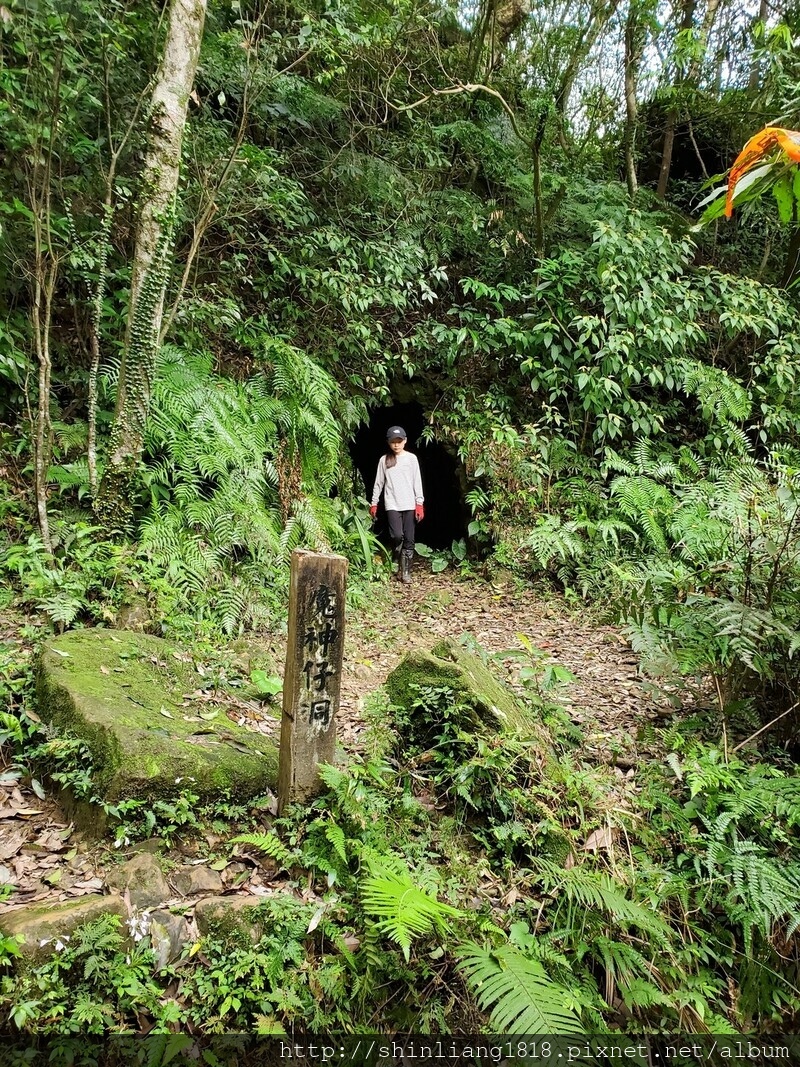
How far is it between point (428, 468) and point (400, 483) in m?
2.39

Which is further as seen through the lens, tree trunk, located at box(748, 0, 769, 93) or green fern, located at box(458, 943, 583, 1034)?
tree trunk, located at box(748, 0, 769, 93)

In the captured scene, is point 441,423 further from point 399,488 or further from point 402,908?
point 402,908

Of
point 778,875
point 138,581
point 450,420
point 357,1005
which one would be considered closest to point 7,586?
point 138,581

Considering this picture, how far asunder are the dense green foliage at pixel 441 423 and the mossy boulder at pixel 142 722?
5.8 inches

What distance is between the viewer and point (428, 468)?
9891mm

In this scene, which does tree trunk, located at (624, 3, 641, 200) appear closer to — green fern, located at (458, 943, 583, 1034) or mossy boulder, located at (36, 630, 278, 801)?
mossy boulder, located at (36, 630, 278, 801)

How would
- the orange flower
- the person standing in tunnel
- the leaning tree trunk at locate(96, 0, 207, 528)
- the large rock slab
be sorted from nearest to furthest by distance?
the orange flower → the large rock slab → the leaning tree trunk at locate(96, 0, 207, 528) → the person standing in tunnel

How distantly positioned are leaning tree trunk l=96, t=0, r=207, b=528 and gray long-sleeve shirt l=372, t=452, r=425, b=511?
3.41m

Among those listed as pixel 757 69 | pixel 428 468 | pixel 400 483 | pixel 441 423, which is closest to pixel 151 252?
pixel 400 483

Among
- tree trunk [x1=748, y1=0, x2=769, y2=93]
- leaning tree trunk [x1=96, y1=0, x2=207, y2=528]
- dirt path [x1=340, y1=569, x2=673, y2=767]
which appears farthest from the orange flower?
tree trunk [x1=748, y1=0, x2=769, y2=93]

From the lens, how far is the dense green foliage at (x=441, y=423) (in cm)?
252

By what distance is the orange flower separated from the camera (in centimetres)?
113

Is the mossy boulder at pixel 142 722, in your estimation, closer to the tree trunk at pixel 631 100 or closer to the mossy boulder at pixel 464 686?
the mossy boulder at pixel 464 686

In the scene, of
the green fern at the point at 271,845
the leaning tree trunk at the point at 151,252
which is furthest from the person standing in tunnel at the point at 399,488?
the green fern at the point at 271,845
